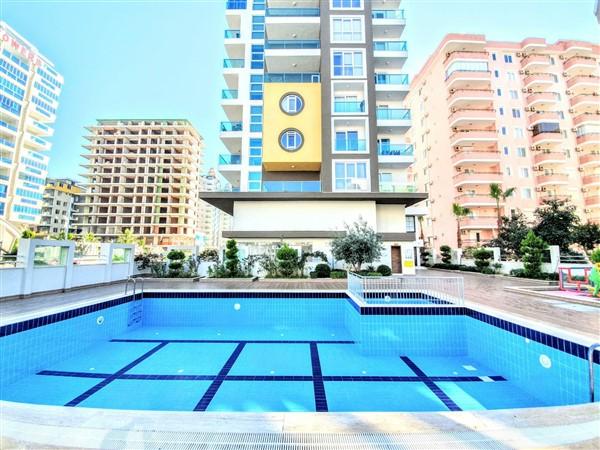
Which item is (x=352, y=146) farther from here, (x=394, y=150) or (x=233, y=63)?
(x=233, y=63)

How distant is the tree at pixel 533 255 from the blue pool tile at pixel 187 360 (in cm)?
1678

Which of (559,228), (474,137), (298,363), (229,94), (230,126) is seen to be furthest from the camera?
(474,137)

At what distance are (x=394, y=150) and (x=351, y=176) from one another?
4.20 m

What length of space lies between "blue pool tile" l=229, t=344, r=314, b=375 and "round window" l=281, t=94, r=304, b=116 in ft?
57.5

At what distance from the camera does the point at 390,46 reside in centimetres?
2120

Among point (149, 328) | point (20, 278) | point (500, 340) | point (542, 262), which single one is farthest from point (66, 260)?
point (542, 262)

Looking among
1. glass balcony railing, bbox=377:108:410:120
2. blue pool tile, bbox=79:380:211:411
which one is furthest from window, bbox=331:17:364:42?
blue pool tile, bbox=79:380:211:411

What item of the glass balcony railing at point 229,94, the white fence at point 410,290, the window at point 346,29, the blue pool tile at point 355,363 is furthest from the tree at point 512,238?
the glass balcony railing at point 229,94

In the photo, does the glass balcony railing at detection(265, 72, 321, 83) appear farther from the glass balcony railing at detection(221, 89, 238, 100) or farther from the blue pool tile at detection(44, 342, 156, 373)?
the blue pool tile at detection(44, 342, 156, 373)

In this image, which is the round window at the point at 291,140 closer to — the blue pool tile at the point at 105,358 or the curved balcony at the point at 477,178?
the blue pool tile at the point at 105,358

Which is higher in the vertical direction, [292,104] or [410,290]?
[292,104]

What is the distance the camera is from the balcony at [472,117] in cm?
3341

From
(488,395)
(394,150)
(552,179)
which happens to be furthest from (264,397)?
(552,179)

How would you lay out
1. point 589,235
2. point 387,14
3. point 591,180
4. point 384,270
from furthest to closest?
1. point 591,180
2. point 589,235
3. point 387,14
4. point 384,270
